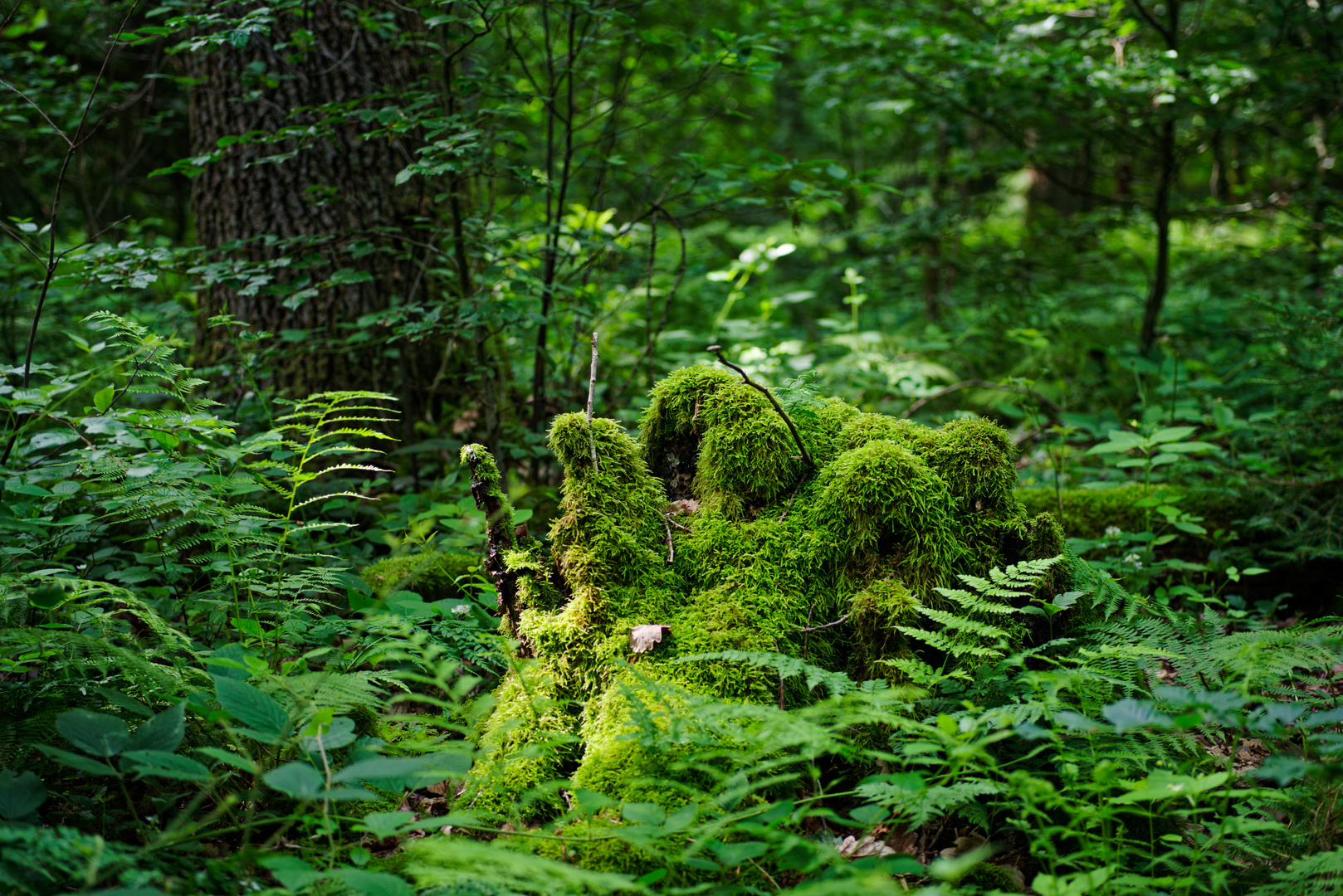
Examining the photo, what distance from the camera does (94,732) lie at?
172 cm

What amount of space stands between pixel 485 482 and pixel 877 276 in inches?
297

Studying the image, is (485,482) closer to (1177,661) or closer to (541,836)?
(541,836)

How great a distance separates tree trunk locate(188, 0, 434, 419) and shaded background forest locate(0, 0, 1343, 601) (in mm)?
20

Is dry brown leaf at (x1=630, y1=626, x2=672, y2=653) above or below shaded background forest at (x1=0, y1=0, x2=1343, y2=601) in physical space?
below

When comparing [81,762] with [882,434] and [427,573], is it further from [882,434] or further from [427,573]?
[882,434]

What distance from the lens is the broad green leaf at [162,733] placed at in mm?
1693

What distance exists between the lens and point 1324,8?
18.2 ft

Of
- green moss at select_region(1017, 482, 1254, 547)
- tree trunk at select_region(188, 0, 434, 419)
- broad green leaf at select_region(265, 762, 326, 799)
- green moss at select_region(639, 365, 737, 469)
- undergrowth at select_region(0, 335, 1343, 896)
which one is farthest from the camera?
tree trunk at select_region(188, 0, 434, 419)

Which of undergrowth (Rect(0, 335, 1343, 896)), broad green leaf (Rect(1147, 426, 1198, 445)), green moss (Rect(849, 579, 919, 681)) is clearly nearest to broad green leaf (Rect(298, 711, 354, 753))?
undergrowth (Rect(0, 335, 1343, 896))

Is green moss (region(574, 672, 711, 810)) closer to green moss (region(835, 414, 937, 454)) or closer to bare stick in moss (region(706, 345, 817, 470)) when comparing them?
bare stick in moss (region(706, 345, 817, 470))

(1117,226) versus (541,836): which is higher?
(1117,226)

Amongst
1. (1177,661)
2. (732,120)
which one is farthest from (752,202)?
(732,120)

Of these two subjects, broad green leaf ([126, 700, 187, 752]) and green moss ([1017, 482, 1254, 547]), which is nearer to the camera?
broad green leaf ([126, 700, 187, 752])

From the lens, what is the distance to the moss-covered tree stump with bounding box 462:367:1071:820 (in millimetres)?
2182
